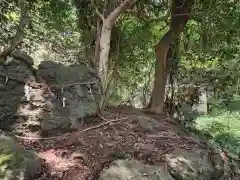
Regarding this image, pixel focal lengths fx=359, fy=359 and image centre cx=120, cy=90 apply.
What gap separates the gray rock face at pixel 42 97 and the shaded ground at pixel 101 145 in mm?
216

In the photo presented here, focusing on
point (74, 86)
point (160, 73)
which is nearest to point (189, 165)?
point (74, 86)

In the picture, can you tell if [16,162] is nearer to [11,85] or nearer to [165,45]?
[11,85]

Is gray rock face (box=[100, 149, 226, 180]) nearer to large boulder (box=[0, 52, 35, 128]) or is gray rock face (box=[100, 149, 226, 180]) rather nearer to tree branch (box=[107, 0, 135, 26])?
large boulder (box=[0, 52, 35, 128])

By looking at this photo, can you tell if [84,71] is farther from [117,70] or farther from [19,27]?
[117,70]

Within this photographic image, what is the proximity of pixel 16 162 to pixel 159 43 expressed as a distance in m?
4.92

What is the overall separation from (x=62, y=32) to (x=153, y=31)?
2550mm

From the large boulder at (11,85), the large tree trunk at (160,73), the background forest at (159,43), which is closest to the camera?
the large boulder at (11,85)

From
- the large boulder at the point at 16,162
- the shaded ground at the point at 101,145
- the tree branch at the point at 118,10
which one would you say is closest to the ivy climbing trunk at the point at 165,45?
the tree branch at the point at 118,10

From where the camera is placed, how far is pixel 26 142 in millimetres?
4910

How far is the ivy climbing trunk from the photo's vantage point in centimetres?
767

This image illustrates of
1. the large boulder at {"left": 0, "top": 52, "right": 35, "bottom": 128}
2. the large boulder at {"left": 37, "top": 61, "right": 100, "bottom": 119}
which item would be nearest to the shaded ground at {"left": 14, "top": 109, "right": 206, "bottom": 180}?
the large boulder at {"left": 37, "top": 61, "right": 100, "bottom": 119}

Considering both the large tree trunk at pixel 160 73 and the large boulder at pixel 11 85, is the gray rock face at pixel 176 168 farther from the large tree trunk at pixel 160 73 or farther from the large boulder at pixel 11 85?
the large tree trunk at pixel 160 73

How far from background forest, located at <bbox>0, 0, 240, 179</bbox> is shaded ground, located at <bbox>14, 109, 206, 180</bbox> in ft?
3.32

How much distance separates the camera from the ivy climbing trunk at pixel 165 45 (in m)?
7.67
